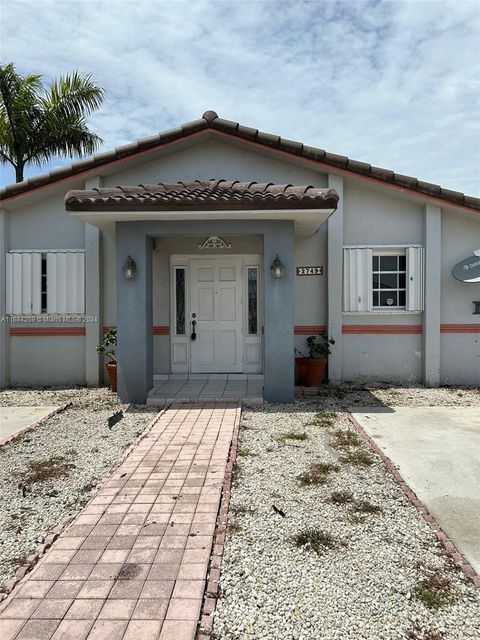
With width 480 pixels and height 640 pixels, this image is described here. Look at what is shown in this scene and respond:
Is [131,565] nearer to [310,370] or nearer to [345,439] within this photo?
[345,439]

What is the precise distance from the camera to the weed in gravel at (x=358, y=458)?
15.5 ft

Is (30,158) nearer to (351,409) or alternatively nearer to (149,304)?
(149,304)

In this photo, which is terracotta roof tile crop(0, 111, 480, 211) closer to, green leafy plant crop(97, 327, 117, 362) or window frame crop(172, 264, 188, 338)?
window frame crop(172, 264, 188, 338)

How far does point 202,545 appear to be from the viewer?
3.07 m

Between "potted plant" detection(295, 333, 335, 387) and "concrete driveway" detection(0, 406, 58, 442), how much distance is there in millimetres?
4524

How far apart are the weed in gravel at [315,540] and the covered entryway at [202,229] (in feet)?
13.2

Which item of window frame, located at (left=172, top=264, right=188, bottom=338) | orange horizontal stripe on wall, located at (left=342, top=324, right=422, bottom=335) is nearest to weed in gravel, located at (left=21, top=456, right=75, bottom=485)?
window frame, located at (left=172, top=264, right=188, bottom=338)

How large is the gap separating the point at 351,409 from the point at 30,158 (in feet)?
39.8

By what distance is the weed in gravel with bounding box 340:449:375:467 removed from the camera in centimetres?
474

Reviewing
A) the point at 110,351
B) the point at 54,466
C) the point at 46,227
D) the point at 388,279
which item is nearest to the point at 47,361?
the point at 110,351

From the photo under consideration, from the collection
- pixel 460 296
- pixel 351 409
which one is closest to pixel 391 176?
pixel 460 296

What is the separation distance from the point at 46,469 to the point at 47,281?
533cm

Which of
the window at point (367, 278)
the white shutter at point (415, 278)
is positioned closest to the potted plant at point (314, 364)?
the window at point (367, 278)

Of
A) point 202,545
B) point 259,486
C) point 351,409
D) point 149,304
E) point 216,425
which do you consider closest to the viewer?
point 202,545
